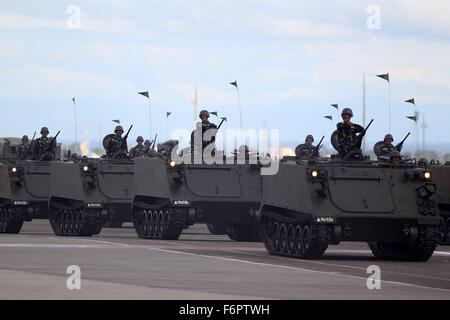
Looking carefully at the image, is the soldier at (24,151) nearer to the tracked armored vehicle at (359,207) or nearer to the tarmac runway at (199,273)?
the tarmac runway at (199,273)

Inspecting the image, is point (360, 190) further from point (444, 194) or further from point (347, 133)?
point (444, 194)

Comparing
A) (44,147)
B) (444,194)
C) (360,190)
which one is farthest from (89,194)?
(360,190)

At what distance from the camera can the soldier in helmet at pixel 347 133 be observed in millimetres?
28812

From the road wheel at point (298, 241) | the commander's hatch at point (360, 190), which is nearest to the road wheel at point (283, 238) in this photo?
the road wheel at point (298, 241)

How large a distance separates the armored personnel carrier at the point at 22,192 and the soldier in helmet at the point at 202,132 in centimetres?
816

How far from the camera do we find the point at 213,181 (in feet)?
120

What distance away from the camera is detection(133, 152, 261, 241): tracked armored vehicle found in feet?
118

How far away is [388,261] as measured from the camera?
27.4 m

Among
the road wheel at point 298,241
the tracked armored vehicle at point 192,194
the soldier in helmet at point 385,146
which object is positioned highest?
the soldier in helmet at point 385,146

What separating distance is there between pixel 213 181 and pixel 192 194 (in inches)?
35.5

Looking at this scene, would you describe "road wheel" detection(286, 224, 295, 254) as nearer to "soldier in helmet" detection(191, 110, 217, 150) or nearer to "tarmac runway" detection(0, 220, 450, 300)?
"tarmac runway" detection(0, 220, 450, 300)
